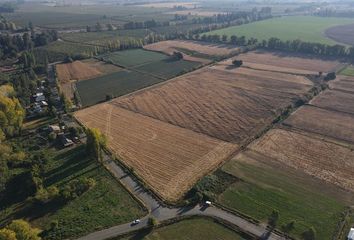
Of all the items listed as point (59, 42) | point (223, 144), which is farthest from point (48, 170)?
point (59, 42)

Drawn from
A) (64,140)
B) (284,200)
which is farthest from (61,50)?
(284,200)

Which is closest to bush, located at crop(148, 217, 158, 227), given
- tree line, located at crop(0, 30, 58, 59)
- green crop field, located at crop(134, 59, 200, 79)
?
green crop field, located at crop(134, 59, 200, 79)

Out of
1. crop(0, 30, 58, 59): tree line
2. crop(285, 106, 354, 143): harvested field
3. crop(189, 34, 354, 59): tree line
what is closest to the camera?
crop(285, 106, 354, 143): harvested field

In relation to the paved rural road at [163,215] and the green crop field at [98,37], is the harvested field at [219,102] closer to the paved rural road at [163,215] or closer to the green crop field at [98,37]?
the paved rural road at [163,215]

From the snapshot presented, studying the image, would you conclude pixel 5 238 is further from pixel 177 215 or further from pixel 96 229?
pixel 177 215

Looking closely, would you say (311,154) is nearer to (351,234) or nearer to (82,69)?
(351,234)

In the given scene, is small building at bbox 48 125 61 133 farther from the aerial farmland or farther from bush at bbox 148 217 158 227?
bush at bbox 148 217 158 227

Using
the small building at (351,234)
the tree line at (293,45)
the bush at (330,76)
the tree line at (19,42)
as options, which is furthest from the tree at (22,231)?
the tree line at (293,45)
